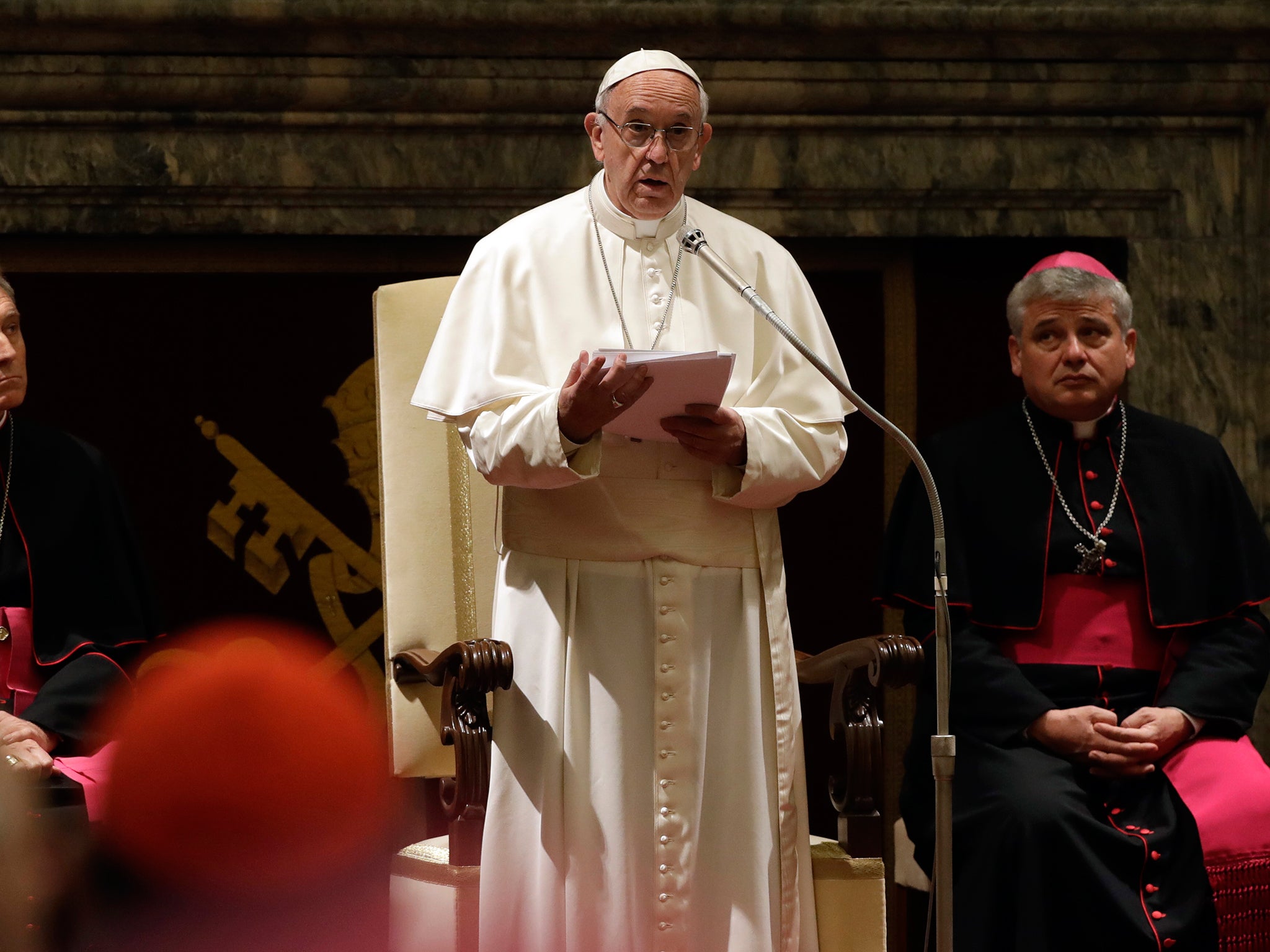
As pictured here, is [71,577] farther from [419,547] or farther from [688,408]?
[688,408]

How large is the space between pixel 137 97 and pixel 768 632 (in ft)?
8.54

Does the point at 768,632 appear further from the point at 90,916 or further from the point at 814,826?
the point at 814,826

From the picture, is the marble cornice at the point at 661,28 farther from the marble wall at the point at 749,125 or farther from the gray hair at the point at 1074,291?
the gray hair at the point at 1074,291

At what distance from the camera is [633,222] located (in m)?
3.49

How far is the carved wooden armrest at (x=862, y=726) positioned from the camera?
3.36 meters

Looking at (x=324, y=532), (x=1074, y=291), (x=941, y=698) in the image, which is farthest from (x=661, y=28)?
(x=941, y=698)

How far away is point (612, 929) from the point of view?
3168 mm

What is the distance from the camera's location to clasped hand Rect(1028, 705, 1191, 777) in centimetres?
375

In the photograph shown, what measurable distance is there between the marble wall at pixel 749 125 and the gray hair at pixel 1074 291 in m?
0.90

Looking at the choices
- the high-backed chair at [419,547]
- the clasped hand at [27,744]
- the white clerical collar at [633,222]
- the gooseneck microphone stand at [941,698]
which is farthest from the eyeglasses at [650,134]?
the clasped hand at [27,744]

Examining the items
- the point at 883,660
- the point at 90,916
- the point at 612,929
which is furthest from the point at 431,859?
the point at 883,660

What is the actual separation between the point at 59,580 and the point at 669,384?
5.34 feet

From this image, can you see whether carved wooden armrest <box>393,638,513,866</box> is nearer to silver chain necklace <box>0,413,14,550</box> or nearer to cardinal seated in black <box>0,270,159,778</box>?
cardinal seated in black <box>0,270,159,778</box>

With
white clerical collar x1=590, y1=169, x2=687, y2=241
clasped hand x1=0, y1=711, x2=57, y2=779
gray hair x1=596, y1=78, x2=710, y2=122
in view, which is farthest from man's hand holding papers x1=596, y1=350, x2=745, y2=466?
clasped hand x1=0, y1=711, x2=57, y2=779
